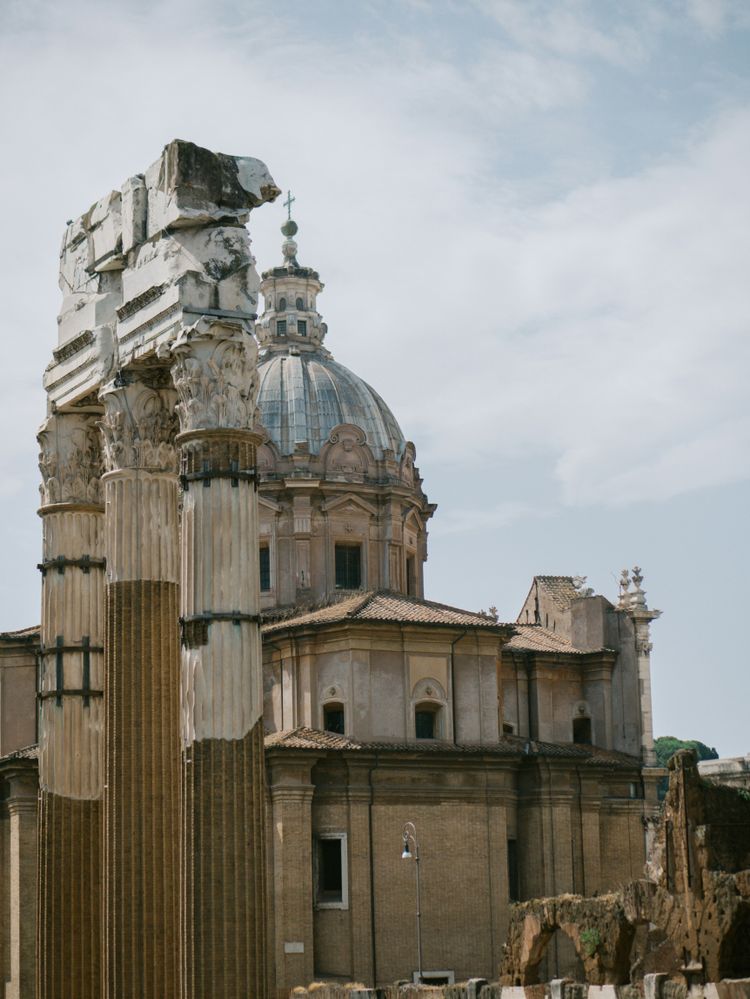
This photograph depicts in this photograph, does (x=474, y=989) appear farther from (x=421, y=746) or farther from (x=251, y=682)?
(x=421, y=746)

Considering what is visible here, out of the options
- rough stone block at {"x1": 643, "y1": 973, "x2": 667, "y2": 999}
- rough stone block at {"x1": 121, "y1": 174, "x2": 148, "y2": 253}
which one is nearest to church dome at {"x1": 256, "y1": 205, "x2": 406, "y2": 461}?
rough stone block at {"x1": 643, "y1": 973, "x2": 667, "y2": 999}

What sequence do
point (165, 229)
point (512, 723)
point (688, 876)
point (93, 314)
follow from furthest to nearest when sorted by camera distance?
1. point (512, 723)
2. point (688, 876)
3. point (93, 314)
4. point (165, 229)

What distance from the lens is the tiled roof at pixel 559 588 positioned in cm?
6694

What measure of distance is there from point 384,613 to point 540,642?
10.3 metres

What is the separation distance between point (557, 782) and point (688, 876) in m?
18.2

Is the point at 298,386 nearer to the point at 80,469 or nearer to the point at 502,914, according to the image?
the point at 502,914

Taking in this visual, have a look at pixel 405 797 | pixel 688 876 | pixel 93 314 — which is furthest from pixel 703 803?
pixel 93 314

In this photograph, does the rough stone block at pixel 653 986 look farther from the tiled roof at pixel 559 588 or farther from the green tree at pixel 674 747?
the green tree at pixel 674 747

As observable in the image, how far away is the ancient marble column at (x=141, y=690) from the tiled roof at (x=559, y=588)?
1599 inches

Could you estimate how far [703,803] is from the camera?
40.9 metres

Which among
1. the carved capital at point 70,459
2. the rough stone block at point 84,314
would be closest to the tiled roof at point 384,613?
the carved capital at point 70,459

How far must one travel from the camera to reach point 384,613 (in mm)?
55656

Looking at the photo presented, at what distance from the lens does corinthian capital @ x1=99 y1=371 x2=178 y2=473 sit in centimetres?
2711

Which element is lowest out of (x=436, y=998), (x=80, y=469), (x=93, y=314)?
(x=436, y=998)
